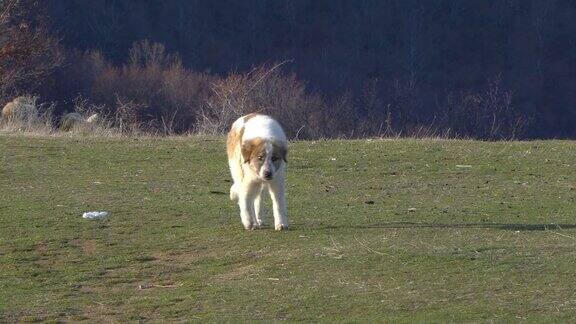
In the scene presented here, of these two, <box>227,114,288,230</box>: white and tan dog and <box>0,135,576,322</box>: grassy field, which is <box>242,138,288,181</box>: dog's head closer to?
<box>227,114,288,230</box>: white and tan dog

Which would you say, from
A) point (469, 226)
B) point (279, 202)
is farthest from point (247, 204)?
point (469, 226)

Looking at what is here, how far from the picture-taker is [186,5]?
86.8 meters

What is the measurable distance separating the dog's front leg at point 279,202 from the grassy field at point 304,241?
A: 7.0 inches

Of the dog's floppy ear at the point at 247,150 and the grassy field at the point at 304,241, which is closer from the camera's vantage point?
the grassy field at the point at 304,241

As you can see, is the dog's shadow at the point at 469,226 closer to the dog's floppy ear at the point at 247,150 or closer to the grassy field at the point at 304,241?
the grassy field at the point at 304,241

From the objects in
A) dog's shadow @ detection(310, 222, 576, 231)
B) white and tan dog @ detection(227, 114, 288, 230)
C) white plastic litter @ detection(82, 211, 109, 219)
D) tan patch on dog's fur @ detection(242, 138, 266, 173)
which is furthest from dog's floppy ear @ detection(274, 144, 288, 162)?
white plastic litter @ detection(82, 211, 109, 219)

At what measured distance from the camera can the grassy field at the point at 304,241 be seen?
11602 millimetres

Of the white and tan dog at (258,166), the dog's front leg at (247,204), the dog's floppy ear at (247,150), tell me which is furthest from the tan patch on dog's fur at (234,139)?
the dog's front leg at (247,204)

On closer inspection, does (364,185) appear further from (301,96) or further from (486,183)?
(301,96)

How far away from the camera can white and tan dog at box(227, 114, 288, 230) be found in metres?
14.2

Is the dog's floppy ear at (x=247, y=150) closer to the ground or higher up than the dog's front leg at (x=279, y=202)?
higher up

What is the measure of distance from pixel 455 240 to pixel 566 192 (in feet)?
14.9

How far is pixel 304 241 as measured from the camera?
45.4 ft

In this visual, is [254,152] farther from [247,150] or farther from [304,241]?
[304,241]
